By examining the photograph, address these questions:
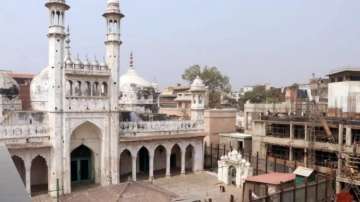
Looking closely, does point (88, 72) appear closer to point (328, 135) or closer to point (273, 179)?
point (273, 179)

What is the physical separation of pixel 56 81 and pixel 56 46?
203cm

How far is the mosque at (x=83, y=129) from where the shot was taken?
19797 mm

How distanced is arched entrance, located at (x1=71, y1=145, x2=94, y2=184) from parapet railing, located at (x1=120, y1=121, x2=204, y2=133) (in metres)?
2.82

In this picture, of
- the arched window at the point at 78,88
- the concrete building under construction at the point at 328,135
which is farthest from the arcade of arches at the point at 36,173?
the concrete building under construction at the point at 328,135

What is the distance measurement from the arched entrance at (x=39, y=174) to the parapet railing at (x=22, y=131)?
2.34 metres

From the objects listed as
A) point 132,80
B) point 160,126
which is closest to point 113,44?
point 160,126

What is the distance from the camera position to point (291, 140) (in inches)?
1028

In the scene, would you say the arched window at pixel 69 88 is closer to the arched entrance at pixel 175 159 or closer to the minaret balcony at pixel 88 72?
the minaret balcony at pixel 88 72

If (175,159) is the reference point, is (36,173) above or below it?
A: above

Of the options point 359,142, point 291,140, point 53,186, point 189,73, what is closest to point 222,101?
point 189,73

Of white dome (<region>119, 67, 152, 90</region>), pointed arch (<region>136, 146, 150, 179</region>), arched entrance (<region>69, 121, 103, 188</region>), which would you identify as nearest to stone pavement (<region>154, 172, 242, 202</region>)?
pointed arch (<region>136, 146, 150, 179</region>)

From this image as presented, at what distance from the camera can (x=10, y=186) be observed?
438 cm

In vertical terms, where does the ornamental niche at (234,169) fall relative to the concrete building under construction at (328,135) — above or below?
below

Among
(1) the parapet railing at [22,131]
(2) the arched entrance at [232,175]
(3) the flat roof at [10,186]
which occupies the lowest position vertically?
(2) the arched entrance at [232,175]
